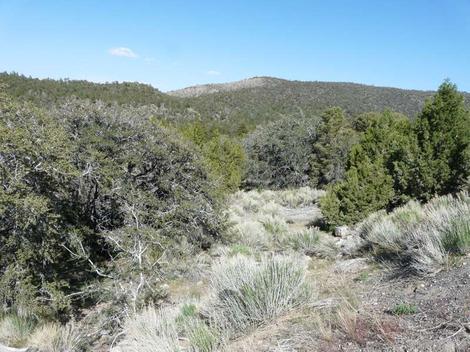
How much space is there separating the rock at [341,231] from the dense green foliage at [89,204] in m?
5.34

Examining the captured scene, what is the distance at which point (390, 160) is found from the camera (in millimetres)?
17531

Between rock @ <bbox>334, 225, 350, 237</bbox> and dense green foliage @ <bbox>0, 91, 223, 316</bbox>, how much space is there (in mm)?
5340

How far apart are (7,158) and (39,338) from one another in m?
3.07

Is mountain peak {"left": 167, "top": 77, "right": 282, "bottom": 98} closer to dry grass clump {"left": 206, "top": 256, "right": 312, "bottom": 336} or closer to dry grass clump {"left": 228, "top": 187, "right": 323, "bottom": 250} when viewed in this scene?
dry grass clump {"left": 228, "top": 187, "right": 323, "bottom": 250}

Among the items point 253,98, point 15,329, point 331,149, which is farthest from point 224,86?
point 15,329

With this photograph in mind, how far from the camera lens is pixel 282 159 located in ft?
113

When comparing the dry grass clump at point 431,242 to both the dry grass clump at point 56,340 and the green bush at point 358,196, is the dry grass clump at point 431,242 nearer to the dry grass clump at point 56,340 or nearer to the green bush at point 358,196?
the dry grass clump at point 56,340

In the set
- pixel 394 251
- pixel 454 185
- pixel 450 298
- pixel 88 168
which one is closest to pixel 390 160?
pixel 454 185

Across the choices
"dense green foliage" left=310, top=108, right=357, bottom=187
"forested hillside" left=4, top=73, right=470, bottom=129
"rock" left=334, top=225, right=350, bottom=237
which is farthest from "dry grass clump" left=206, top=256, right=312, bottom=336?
"forested hillside" left=4, top=73, right=470, bottom=129

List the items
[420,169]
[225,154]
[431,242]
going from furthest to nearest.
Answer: [225,154], [420,169], [431,242]

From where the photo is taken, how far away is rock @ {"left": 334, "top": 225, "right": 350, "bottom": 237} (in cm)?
1422

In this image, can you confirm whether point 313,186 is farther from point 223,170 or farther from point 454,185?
point 454,185

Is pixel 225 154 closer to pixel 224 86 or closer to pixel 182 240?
pixel 182 240

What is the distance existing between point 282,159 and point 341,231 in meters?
20.2
